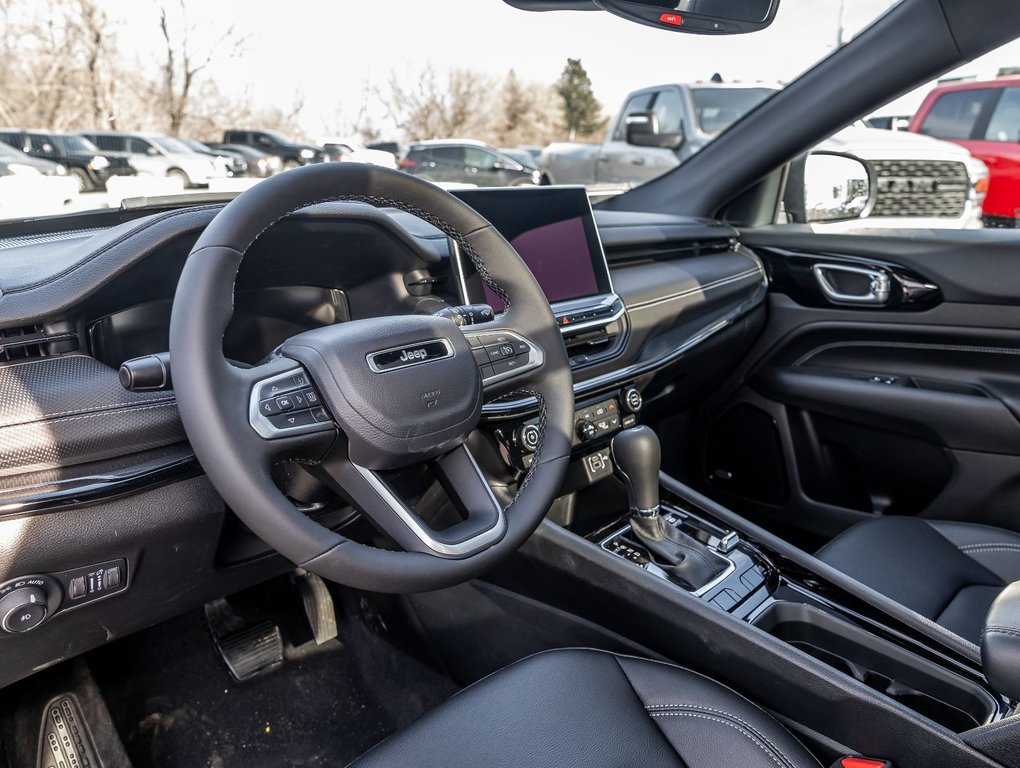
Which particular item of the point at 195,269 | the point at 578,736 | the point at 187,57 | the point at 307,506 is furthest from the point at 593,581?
the point at 187,57

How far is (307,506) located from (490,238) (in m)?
0.55

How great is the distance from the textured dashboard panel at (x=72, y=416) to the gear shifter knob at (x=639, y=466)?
924 mm

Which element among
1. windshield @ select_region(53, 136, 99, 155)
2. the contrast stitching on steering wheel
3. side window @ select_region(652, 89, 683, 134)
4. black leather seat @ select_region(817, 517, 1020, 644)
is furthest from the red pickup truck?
windshield @ select_region(53, 136, 99, 155)

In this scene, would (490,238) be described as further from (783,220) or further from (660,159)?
(660,159)

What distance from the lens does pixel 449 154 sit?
8016mm

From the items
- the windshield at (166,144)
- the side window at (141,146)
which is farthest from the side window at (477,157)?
the side window at (141,146)

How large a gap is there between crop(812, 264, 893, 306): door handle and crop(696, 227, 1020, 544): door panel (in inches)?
0.8

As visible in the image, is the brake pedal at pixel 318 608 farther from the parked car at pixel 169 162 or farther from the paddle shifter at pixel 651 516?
the parked car at pixel 169 162

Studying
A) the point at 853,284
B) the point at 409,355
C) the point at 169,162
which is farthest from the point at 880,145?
the point at 169,162

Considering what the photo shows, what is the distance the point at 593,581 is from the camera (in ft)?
5.41

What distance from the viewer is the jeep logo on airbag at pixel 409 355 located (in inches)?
47.0

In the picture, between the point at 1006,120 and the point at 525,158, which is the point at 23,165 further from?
the point at 525,158

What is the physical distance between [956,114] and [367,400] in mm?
7096

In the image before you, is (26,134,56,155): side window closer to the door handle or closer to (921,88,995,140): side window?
the door handle
